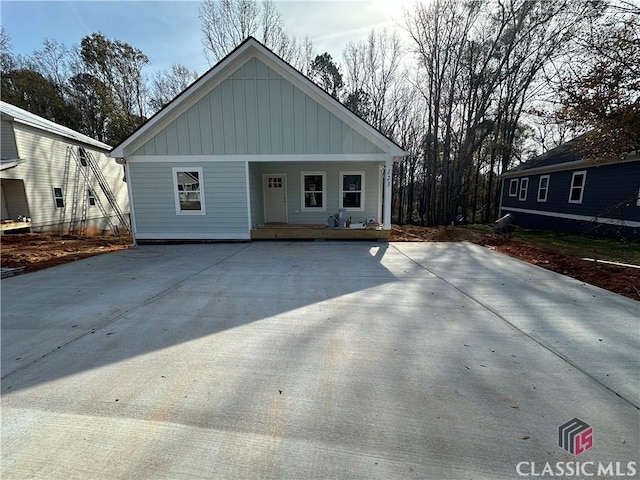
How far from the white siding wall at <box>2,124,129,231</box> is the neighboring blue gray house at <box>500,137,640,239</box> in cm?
1946

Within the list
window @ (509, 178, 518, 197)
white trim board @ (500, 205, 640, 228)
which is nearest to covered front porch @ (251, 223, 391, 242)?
white trim board @ (500, 205, 640, 228)

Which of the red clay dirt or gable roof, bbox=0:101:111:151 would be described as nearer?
the red clay dirt

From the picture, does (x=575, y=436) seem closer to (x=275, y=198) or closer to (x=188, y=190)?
(x=188, y=190)

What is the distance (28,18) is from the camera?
761 cm

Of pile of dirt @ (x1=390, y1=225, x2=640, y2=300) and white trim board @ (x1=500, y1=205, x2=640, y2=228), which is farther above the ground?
white trim board @ (x1=500, y1=205, x2=640, y2=228)

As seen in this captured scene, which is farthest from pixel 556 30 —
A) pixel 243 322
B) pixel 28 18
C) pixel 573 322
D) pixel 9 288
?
pixel 9 288

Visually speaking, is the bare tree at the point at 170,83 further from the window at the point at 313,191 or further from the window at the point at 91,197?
the window at the point at 313,191

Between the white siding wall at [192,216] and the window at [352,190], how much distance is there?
3581 mm

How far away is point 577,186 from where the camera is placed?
12.3 metres

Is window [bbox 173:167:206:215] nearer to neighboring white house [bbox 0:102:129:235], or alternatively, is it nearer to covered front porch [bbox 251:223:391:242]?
covered front porch [bbox 251:223:391:242]

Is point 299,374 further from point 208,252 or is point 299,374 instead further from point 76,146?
point 76,146

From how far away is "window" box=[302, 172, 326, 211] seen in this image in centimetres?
1026

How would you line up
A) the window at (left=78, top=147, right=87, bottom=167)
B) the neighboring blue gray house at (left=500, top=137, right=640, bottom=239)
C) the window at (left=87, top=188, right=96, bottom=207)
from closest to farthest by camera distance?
1. the neighboring blue gray house at (left=500, top=137, right=640, bottom=239)
2. the window at (left=78, top=147, right=87, bottom=167)
3. the window at (left=87, top=188, right=96, bottom=207)

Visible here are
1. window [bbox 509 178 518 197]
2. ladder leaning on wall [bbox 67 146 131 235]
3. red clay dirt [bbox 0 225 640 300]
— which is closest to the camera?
red clay dirt [bbox 0 225 640 300]
